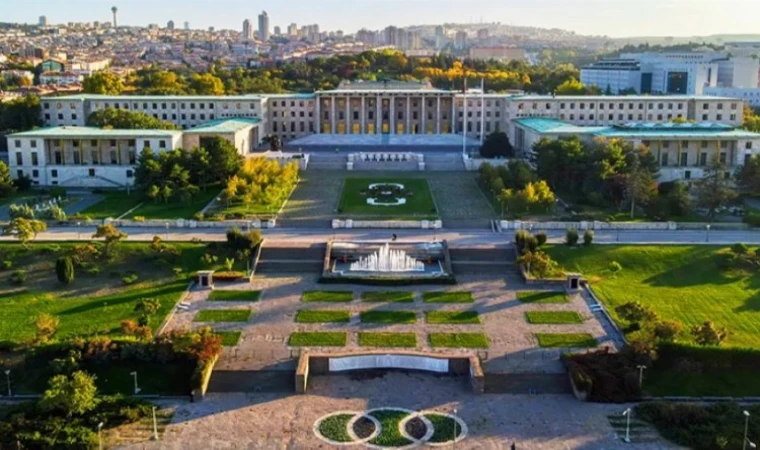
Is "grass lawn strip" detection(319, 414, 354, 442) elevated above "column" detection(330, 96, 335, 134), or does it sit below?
below

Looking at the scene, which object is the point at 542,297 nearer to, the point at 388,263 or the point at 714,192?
the point at 388,263

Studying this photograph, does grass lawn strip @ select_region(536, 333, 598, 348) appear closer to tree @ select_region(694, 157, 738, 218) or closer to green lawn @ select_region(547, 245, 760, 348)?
green lawn @ select_region(547, 245, 760, 348)

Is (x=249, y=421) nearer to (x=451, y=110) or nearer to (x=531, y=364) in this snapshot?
(x=531, y=364)

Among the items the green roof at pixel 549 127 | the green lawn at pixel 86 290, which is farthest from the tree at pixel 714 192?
the green lawn at pixel 86 290

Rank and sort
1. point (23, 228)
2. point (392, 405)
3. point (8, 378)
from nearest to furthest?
point (392, 405), point (8, 378), point (23, 228)

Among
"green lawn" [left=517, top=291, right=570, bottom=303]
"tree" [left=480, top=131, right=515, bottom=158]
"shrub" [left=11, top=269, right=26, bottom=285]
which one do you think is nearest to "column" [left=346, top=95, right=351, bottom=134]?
"tree" [left=480, top=131, right=515, bottom=158]

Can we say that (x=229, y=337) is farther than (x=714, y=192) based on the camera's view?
No

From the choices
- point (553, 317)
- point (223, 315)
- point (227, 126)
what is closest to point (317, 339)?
point (223, 315)
